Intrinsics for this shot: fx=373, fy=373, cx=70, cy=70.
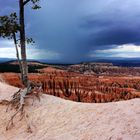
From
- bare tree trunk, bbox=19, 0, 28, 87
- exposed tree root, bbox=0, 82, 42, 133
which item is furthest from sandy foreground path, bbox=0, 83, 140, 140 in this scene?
→ bare tree trunk, bbox=19, 0, 28, 87

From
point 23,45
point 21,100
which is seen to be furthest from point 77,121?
point 23,45

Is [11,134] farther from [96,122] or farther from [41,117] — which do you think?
[96,122]

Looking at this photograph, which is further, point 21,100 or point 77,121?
point 21,100

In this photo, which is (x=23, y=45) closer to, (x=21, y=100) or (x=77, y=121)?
(x=21, y=100)

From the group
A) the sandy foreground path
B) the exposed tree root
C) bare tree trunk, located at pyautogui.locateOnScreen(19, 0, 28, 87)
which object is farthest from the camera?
bare tree trunk, located at pyautogui.locateOnScreen(19, 0, 28, 87)

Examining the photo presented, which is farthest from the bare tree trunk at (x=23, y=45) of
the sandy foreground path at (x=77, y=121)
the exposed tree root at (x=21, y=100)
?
the sandy foreground path at (x=77, y=121)

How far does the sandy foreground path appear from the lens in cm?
1182

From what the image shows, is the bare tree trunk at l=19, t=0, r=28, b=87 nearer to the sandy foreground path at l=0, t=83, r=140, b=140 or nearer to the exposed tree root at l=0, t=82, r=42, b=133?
the exposed tree root at l=0, t=82, r=42, b=133

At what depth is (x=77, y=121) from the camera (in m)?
13.1

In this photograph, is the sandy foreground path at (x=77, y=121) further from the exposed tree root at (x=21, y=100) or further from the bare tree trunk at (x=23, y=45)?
the bare tree trunk at (x=23, y=45)

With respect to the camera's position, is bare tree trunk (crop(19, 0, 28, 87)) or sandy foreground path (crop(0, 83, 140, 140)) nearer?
sandy foreground path (crop(0, 83, 140, 140))

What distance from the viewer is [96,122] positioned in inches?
500

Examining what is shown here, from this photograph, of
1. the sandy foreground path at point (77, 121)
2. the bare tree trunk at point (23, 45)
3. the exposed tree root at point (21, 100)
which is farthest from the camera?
the bare tree trunk at point (23, 45)

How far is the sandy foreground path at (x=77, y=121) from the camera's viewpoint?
11820 millimetres
